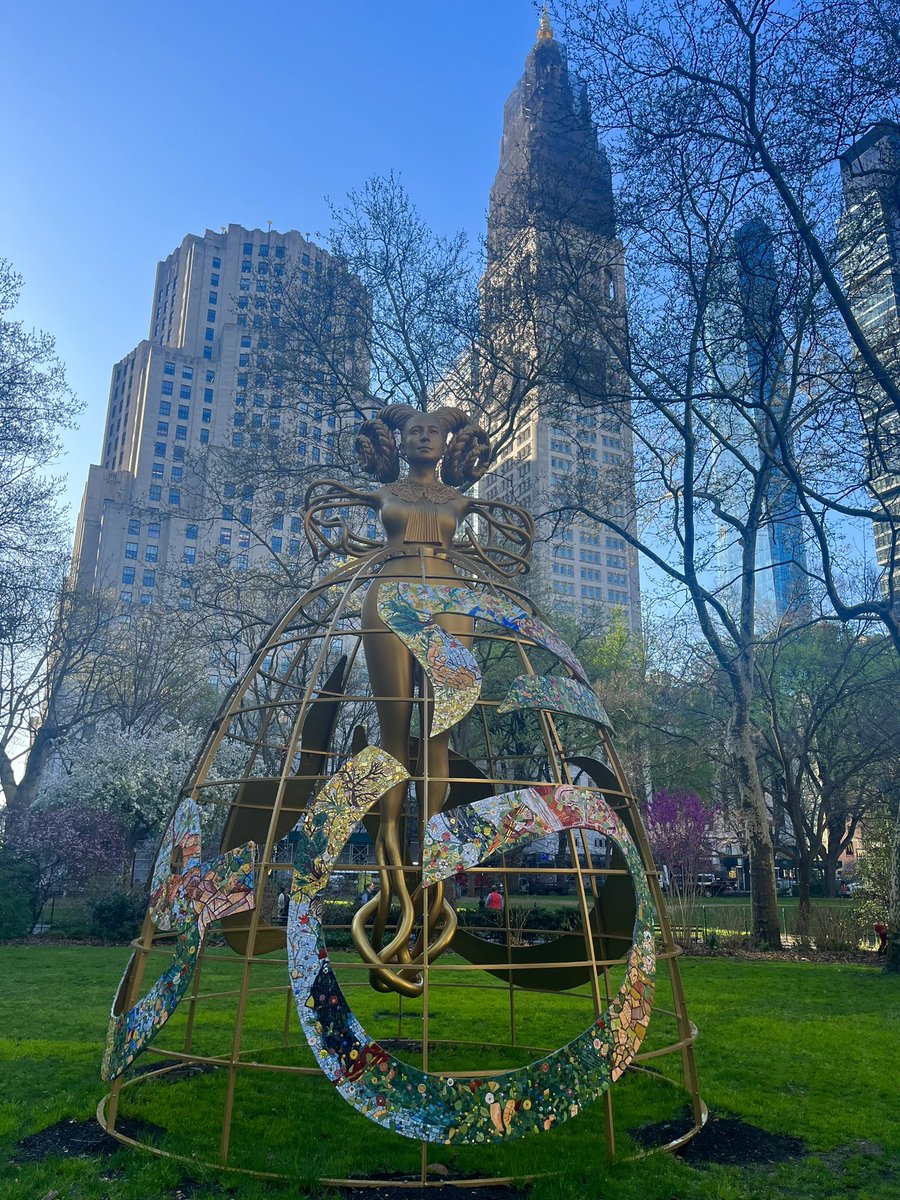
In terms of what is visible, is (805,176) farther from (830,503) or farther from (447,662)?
(447,662)

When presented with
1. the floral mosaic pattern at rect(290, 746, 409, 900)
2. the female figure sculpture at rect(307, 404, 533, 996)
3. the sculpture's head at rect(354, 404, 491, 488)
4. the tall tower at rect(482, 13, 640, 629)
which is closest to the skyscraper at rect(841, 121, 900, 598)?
the tall tower at rect(482, 13, 640, 629)

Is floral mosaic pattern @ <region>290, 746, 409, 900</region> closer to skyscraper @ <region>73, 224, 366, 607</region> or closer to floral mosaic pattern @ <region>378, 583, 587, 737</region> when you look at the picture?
floral mosaic pattern @ <region>378, 583, 587, 737</region>

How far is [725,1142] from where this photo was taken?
5414 millimetres

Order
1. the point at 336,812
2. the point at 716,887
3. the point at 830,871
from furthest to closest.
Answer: the point at 716,887 → the point at 830,871 → the point at 336,812

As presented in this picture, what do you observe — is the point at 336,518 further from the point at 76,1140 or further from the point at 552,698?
the point at 76,1140

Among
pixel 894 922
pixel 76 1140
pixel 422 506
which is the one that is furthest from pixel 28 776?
pixel 422 506

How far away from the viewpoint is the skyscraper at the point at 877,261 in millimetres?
11820

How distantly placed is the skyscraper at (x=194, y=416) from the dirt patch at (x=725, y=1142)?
1444 centimetres

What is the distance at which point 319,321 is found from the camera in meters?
17.6

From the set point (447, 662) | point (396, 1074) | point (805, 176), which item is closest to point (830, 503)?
point (805, 176)

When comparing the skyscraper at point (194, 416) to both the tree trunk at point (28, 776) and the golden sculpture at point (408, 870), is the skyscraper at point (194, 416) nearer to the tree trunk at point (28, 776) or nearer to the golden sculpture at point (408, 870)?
the tree trunk at point (28, 776)

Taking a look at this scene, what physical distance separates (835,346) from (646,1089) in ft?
40.1

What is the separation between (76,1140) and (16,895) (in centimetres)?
1479

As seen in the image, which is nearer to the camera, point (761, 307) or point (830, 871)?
point (761, 307)
